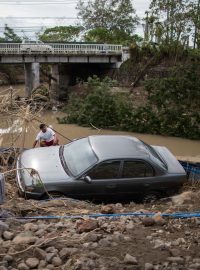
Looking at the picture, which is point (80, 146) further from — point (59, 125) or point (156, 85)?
point (59, 125)

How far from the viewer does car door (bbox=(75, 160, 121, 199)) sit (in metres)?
9.08

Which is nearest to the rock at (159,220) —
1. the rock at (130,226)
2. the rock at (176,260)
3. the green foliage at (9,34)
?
the rock at (130,226)

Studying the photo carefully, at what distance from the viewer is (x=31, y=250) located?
5.65m

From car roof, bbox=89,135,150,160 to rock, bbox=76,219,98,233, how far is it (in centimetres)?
271

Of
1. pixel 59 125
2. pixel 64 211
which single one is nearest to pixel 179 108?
pixel 59 125

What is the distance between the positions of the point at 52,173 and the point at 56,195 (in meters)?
0.49

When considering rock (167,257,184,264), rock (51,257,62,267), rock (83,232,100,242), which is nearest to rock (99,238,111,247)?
rock (83,232,100,242)

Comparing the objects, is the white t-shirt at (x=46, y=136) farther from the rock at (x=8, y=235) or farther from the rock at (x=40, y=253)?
the rock at (x=40, y=253)

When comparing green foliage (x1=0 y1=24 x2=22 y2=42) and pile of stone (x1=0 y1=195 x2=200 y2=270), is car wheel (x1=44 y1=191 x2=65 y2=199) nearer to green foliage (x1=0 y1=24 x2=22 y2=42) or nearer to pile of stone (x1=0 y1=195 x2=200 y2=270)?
pile of stone (x1=0 y1=195 x2=200 y2=270)

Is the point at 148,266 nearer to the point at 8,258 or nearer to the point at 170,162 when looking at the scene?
the point at 8,258

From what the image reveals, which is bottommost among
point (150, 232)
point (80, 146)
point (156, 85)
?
point (150, 232)

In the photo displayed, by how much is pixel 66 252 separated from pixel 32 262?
18.0 inches

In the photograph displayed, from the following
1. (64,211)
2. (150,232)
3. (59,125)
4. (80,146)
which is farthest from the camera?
(59,125)

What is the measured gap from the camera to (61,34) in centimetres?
5797
